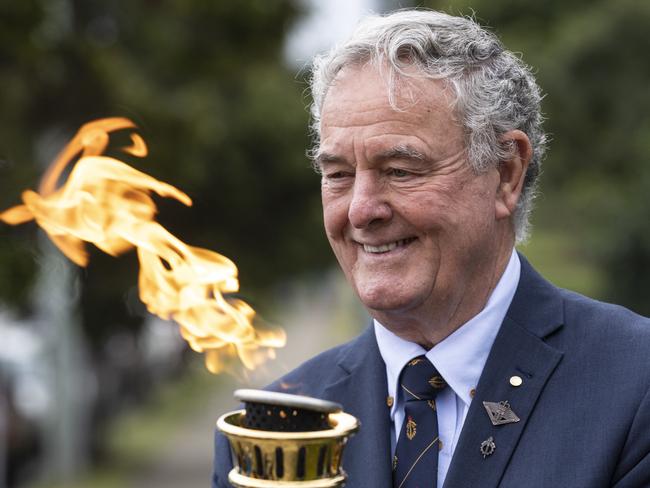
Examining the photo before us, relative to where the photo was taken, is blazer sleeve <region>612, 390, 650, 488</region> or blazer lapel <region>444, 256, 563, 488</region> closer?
blazer sleeve <region>612, 390, 650, 488</region>

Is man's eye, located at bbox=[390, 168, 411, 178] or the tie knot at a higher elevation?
man's eye, located at bbox=[390, 168, 411, 178]

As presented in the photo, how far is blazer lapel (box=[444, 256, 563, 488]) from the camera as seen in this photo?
2729 mm

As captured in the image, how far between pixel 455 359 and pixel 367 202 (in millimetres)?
482

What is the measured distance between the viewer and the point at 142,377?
81.4 ft

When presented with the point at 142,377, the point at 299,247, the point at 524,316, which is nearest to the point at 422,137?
the point at 524,316

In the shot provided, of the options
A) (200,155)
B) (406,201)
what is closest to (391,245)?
(406,201)

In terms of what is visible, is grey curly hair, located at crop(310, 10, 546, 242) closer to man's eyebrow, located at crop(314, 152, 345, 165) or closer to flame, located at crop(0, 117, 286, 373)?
man's eyebrow, located at crop(314, 152, 345, 165)

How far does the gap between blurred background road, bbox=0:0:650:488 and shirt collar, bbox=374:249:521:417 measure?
545 cm

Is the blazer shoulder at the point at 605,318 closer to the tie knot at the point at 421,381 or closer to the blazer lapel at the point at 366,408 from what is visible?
the tie knot at the point at 421,381

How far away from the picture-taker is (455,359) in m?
2.93

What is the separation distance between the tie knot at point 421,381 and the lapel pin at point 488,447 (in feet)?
0.70

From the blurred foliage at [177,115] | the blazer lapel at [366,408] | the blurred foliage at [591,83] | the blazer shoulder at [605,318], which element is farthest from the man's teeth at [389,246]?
the blurred foliage at [591,83]

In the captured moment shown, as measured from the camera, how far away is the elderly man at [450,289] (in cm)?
276

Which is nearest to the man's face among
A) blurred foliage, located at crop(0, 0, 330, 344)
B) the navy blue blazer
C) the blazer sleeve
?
the navy blue blazer
